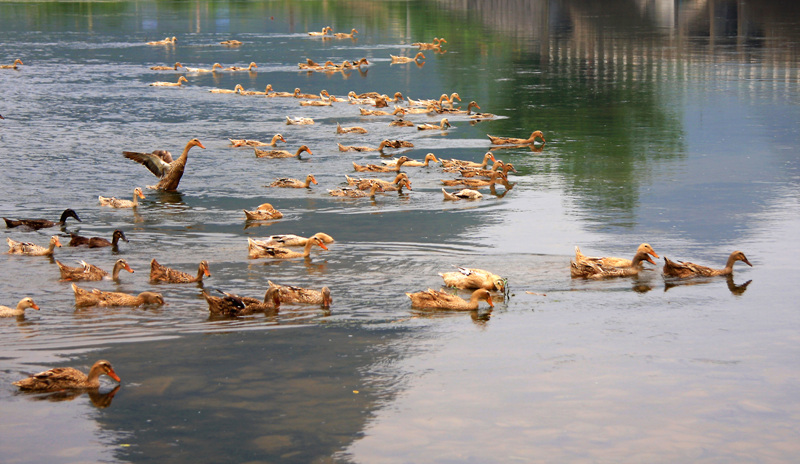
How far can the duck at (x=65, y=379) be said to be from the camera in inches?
540

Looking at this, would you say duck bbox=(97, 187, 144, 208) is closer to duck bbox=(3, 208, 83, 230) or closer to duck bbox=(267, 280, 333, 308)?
duck bbox=(3, 208, 83, 230)

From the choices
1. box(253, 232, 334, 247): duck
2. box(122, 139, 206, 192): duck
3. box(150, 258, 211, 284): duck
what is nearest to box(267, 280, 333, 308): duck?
box(150, 258, 211, 284): duck

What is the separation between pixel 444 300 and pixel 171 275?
17.1 ft

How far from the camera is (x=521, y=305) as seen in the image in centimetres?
1738

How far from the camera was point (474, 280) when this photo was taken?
1788 cm

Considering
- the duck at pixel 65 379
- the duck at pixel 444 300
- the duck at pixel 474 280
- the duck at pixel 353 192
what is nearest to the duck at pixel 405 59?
the duck at pixel 353 192

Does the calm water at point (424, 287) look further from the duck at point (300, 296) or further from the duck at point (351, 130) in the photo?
the duck at point (351, 130)

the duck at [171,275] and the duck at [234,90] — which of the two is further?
the duck at [234,90]

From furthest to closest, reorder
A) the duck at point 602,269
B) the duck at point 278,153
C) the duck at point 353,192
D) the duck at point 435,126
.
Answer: the duck at point 435,126, the duck at point 278,153, the duck at point 353,192, the duck at point 602,269

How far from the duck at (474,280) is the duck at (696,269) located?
3292mm

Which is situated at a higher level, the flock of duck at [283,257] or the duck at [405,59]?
the duck at [405,59]

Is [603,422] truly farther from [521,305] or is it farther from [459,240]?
[459,240]

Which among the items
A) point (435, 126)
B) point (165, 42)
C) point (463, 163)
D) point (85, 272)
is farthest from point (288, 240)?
point (165, 42)

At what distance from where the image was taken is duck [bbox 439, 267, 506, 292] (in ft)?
58.5
